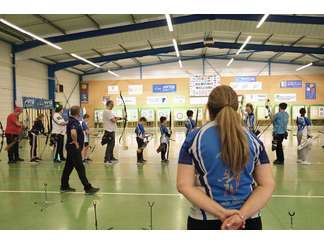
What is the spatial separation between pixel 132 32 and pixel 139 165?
286 inches

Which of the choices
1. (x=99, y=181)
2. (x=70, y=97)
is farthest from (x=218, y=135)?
(x=70, y=97)

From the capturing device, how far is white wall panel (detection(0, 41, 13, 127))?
14.1m

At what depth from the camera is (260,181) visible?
1.36 m

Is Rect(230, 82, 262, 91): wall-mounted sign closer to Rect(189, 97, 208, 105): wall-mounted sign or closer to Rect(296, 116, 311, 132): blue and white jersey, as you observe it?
Rect(189, 97, 208, 105): wall-mounted sign

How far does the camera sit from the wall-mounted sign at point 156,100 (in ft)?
78.8

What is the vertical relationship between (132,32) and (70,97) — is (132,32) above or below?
above

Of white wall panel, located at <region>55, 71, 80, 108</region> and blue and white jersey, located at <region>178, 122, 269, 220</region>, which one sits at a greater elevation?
white wall panel, located at <region>55, 71, 80, 108</region>

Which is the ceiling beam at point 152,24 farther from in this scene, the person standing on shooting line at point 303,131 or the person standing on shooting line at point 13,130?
the person standing on shooting line at point 13,130

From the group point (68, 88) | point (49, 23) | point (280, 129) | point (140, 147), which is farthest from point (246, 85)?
point (140, 147)

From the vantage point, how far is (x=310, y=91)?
2294cm

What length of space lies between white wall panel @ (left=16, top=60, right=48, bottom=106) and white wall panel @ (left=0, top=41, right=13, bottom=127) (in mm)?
621

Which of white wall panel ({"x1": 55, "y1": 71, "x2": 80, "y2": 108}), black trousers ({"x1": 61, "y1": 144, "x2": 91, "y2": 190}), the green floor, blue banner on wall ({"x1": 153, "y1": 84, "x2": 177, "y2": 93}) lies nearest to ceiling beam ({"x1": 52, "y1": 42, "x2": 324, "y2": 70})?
white wall panel ({"x1": 55, "y1": 71, "x2": 80, "y2": 108})

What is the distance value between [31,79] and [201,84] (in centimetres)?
1108

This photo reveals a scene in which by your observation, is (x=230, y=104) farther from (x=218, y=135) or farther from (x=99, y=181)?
(x=99, y=181)
